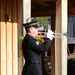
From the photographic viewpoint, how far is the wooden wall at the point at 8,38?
665 cm

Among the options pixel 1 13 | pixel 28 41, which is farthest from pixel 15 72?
pixel 28 41

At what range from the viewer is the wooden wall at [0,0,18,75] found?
6652 millimetres

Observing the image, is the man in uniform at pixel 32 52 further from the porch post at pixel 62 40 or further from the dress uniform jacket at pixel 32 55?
the porch post at pixel 62 40

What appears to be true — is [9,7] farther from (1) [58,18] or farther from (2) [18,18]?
(1) [58,18]

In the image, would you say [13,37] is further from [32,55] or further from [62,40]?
[32,55]

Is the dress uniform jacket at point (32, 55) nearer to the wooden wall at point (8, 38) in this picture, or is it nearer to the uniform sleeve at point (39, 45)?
the uniform sleeve at point (39, 45)

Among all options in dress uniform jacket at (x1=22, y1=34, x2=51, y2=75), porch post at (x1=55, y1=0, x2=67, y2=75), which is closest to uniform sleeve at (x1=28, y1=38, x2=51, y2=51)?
dress uniform jacket at (x1=22, y1=34, x2=51, y2=75)

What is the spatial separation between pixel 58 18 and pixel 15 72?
4.69ft

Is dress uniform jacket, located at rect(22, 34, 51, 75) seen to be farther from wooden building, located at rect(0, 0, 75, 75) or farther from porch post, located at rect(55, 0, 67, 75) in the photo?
porch post, located at rect(55, 0, 67, 75)

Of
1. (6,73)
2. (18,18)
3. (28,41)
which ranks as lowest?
(6,73)

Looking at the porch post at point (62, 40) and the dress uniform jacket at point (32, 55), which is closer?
the dress uniform jacket at point (32, 55)

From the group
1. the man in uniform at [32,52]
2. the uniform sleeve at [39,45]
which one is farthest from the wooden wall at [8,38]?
the uniform sleeve at [39,45]

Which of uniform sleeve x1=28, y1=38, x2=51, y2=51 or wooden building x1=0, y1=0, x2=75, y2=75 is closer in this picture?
uniform sleeve x1=28, y1=38, x2=51, y2=51

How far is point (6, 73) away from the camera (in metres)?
6.77
